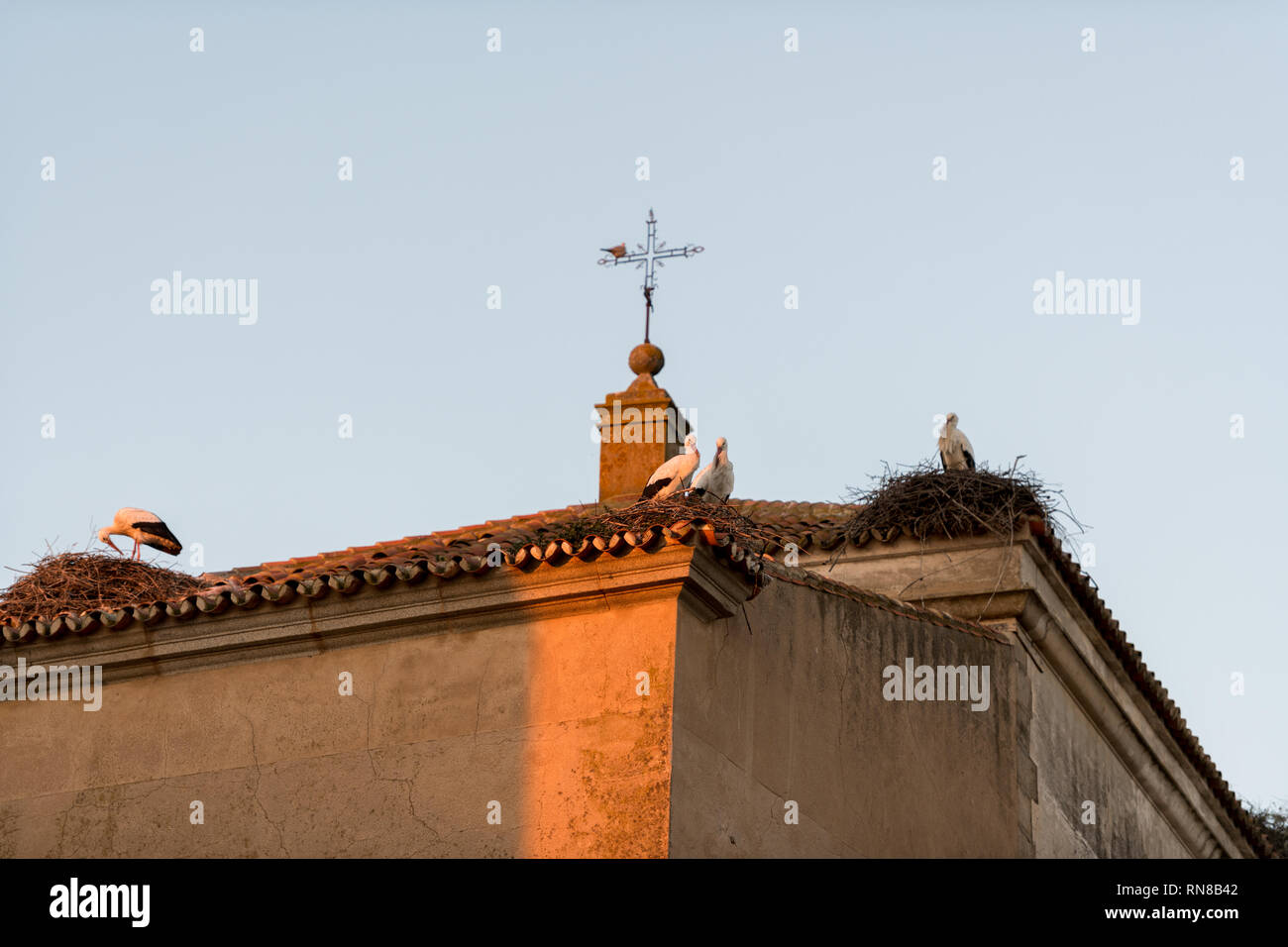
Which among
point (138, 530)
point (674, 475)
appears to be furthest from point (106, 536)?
point (674, 475)

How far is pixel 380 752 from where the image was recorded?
1128 cm

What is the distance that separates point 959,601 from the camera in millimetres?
14289

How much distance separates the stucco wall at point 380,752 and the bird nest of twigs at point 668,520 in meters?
0.57

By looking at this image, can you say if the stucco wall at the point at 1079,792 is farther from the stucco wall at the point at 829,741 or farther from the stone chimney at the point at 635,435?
the stone chimney at the point at 635,435

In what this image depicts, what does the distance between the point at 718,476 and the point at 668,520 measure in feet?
4.85

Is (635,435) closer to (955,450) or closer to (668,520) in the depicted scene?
(955,450)

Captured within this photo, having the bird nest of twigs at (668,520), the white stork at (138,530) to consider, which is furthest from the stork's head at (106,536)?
the bird nest of twigs at (668,520)

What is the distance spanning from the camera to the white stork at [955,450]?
1538 cm

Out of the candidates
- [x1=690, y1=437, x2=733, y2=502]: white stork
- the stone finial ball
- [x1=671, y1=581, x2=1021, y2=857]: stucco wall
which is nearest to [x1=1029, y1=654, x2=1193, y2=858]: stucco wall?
[x1=671, y1=581, x2=1021, y2=857]: stucco wall

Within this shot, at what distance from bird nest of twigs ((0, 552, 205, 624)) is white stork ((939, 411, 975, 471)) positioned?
5.82m

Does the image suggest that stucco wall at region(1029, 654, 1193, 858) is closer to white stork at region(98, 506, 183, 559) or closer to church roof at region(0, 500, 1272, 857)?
church roof at region(0, 500, 1272, 857)
